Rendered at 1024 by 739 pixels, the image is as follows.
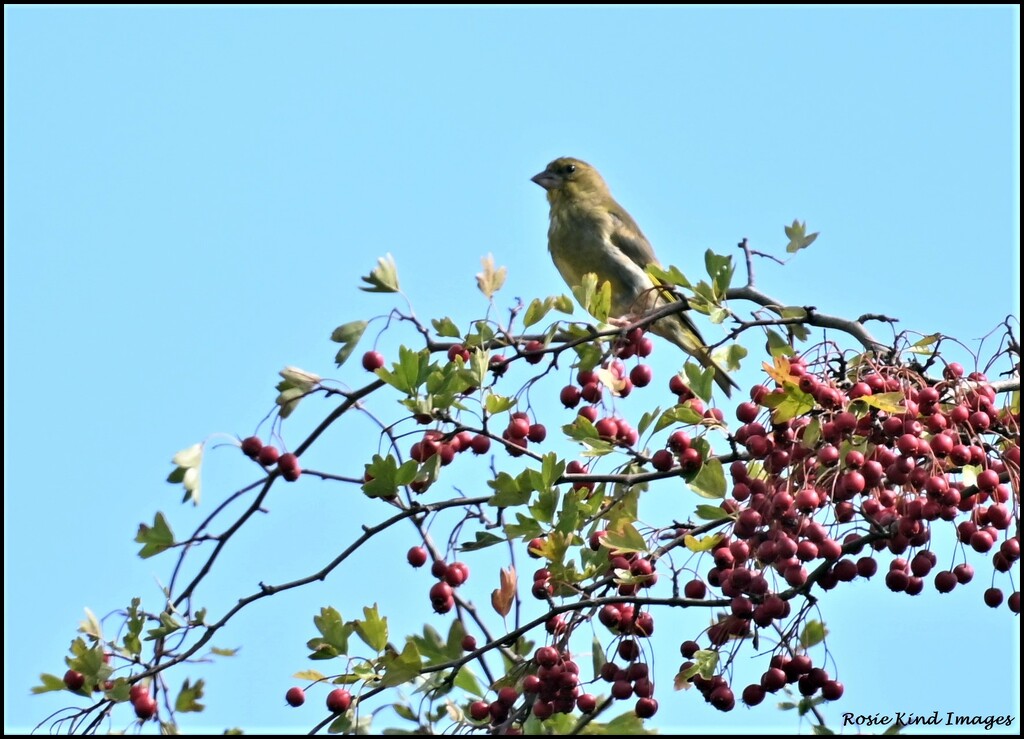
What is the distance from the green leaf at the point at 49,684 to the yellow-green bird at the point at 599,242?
14.0 ft

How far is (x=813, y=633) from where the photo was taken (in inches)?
134

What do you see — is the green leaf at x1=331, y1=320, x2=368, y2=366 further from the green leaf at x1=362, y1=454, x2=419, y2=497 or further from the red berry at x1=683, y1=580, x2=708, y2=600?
the red berry at x1=683, y1=580, x2=708, y2=600

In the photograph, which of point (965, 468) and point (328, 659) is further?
point (328, 659)

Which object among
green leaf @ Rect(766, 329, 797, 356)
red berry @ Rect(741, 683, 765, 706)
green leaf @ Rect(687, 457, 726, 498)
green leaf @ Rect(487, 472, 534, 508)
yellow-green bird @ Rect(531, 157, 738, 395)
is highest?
yellow-green bird @ Rect(531, 157, 738, 395)

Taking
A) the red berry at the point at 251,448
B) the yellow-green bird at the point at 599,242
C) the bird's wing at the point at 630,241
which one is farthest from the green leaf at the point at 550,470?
the bird's wing at the point at 630,241

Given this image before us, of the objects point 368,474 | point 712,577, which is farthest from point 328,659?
point 712,577

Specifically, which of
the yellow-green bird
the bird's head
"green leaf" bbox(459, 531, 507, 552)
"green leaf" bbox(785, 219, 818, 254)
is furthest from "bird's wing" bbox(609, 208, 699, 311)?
"green leaf" bbox(459, 531, 507, 552)

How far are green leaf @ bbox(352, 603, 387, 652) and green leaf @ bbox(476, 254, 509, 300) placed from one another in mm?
979

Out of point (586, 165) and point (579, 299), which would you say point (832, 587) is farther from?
point (586, 165)

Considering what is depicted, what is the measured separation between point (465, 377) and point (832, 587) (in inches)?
39.3

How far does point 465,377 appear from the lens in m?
3.34

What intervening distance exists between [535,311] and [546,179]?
5.20 meters

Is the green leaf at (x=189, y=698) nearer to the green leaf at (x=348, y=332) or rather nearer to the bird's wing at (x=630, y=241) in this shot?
the green leaf at (x=348, y=332)

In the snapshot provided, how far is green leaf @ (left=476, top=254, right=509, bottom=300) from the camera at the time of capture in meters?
3.85
